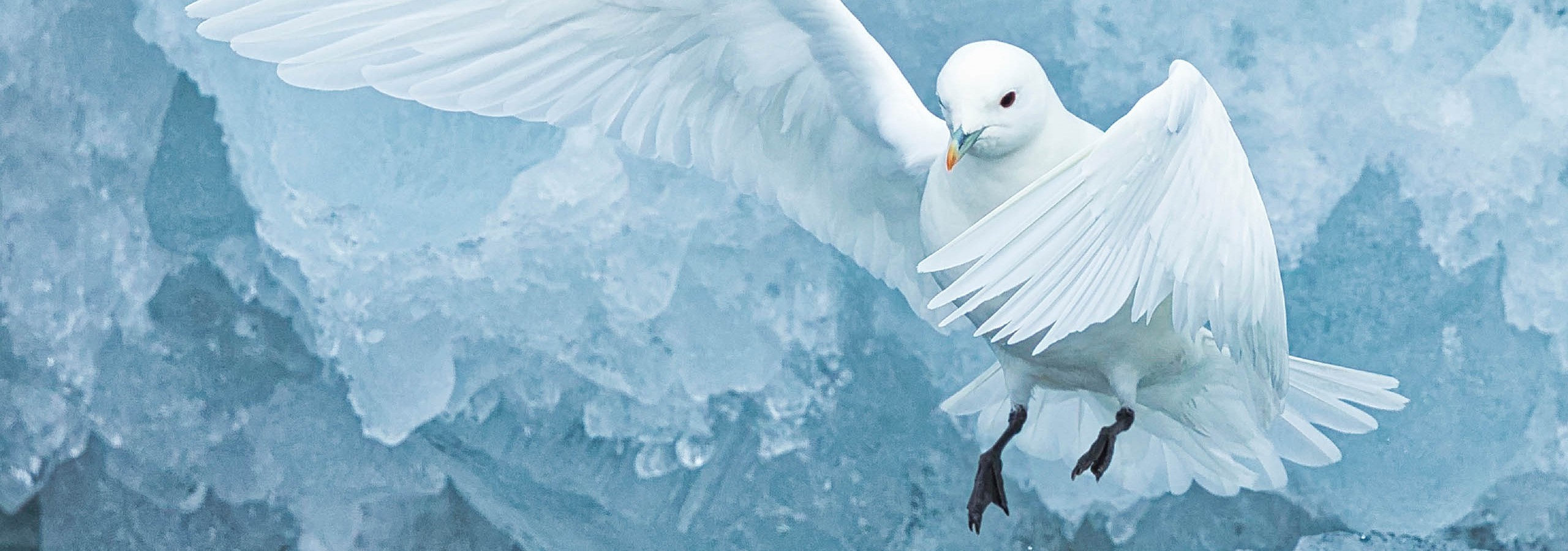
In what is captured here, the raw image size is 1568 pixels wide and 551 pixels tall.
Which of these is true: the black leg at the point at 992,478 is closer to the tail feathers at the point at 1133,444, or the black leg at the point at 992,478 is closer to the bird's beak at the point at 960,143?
the tail feathers at the point at 1133,444

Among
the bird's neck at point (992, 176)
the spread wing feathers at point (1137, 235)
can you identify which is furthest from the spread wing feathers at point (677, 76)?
the spread wing feathers at point (1137, 235)

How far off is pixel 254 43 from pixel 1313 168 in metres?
1.79

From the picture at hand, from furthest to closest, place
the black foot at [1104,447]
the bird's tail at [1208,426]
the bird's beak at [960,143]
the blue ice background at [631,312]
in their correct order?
the blue ice background at [631,312] → the bird's tail at [1208,426] → the black foot at [1104,447] → the bird's beak at [960,143]

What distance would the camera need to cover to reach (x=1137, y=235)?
164 centimetres

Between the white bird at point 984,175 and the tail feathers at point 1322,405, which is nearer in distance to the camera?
the white bird at point 984,175

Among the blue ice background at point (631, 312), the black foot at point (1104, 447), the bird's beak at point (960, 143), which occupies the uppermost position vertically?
the bird's beak at point (960, 143)

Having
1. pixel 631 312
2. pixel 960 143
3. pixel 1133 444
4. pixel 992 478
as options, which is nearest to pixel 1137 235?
pixel 960 143

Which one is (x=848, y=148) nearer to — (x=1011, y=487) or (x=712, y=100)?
(x=712, y=100)

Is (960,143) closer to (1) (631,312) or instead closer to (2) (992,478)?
(2) (992,478)

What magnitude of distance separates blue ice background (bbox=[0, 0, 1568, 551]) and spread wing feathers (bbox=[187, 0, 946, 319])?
2.08ft

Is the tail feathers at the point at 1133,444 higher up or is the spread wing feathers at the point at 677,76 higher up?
the spread wing feathers at the point at 677,76

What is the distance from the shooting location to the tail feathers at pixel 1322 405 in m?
2.31

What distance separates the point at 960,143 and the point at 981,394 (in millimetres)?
829

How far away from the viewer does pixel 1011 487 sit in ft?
10.0
